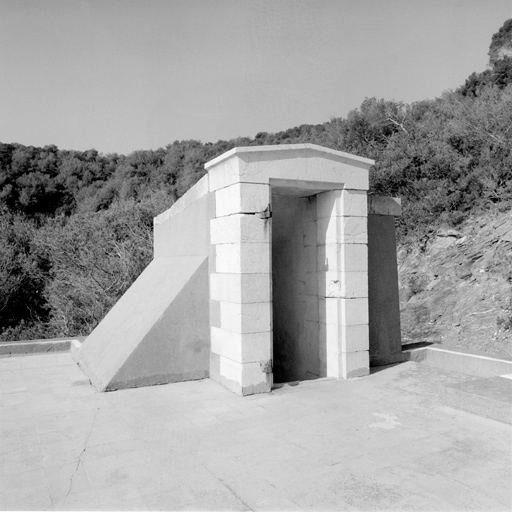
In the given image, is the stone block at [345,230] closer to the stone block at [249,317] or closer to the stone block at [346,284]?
the stone block at [346,284]

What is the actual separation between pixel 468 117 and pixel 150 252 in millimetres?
10417

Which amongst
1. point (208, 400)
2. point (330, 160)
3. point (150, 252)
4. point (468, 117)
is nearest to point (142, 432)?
point (208, 400)

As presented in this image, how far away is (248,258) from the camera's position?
210 inches

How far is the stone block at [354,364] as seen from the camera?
5.83m

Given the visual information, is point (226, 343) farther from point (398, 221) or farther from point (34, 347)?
point (398, 221)

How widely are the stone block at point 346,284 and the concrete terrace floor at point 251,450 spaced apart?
1.04 m

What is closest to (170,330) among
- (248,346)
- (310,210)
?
(248,346)

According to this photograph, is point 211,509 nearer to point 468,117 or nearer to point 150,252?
point 150,252

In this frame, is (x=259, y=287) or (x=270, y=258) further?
(x=270, y=258)

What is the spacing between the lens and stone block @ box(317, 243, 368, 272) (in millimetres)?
5882

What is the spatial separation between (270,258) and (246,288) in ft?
1.52

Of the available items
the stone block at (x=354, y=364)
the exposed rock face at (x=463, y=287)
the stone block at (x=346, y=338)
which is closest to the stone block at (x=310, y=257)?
the stone block at (x=346, y=338)

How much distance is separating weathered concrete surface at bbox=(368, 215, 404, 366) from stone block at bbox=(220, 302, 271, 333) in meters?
1.83

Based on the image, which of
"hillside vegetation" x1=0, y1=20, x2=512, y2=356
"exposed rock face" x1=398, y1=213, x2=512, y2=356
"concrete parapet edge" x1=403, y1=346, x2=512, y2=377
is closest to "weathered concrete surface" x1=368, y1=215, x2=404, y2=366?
"concrete parapet edge" x1=403, y1=346, x2=512, y2=377
